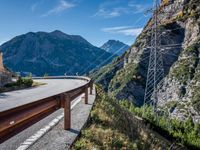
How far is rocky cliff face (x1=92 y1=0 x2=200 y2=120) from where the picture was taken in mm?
126144

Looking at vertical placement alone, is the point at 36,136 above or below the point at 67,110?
below

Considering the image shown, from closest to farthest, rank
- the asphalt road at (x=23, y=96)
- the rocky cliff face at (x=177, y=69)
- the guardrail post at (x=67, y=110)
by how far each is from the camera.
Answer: the guardrail post at (x=67, y=110) < the asphalt road at (x=23, y=96) < the rocky cliff face at (x=177, y=69)

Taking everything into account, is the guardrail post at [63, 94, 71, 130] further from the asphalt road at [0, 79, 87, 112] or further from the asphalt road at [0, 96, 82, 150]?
the asphalt road at [0, 79, 87, 112]

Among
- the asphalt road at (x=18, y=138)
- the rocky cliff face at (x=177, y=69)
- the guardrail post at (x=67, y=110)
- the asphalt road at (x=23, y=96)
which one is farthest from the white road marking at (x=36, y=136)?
the rocky cliff face at (x=177, y=69)

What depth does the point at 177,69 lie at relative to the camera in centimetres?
14688

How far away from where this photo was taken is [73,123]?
29.8ft

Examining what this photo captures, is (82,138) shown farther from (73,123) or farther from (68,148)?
(73,123)

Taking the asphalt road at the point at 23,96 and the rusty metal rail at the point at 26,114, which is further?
the asphalt road at the point at 23,96

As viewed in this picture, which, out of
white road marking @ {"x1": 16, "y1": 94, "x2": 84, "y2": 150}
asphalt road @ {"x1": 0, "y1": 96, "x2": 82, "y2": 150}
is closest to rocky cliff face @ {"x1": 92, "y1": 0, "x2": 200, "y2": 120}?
white road marking @ {"x1": 16, "y1": 94, "x2": 84, "y2": 150}

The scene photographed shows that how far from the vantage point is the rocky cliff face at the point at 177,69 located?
4966 inches

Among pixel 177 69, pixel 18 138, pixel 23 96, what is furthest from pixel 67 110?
pixel 177 69

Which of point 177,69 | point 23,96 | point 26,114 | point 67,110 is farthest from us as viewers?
point 177,69

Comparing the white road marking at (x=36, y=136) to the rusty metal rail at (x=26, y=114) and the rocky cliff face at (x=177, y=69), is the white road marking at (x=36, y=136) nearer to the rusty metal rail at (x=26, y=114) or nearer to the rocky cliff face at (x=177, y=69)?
the rusty metal rail at (x=26, y=114)

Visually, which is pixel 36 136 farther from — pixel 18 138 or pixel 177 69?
pixel 177 69
